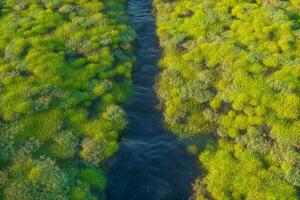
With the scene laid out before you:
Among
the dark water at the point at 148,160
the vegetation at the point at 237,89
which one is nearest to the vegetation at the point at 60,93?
the dark water at the point at 148,160

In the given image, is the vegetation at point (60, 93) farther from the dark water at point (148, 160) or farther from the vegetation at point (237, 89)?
the vegetation at point (237, 89)

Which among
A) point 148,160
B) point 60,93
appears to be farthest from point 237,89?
point 60,93

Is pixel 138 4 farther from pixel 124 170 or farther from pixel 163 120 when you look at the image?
pixel 124 170

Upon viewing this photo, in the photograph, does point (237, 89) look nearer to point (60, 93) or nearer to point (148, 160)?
point (148, 160)

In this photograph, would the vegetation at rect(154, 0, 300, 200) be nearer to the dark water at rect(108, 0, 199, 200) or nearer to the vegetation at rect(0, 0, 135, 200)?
the dark water at rect(108, 0, 199, 200)

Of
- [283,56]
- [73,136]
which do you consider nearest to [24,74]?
[73,136]
